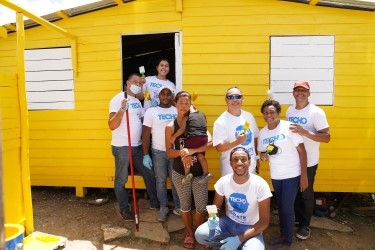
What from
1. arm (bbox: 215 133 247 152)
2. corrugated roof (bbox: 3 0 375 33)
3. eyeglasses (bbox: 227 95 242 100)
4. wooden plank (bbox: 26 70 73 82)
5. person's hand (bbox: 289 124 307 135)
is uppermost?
corrugated roof (bbox: 3 0 375 33)

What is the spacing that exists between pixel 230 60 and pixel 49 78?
308 cm

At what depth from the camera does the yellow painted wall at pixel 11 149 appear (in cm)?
409

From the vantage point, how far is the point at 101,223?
5.34m

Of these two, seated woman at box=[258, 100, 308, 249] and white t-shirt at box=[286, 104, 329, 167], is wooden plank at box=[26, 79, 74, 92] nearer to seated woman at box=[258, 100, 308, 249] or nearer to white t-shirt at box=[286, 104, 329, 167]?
seated woman at box=[258, 100, 308, 249]

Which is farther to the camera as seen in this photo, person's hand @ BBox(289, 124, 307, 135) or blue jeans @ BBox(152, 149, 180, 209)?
blue jeans @ BBox(152, 149, 180, 209)

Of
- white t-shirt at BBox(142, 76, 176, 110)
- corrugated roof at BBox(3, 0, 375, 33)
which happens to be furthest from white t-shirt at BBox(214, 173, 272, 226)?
corrugated roof at BBox(3, 0, 375, 33)

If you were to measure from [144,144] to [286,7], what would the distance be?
3022mm

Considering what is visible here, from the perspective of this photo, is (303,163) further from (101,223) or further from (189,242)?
(101,223)

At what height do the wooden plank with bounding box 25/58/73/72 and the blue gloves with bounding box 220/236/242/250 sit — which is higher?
the wooden plank with bounding box 25/58/73/72

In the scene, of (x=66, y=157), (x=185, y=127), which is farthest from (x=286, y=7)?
(x=66, y=157)

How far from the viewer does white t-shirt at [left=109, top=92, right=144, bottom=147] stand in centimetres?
508

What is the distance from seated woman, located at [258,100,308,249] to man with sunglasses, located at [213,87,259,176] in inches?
8.3

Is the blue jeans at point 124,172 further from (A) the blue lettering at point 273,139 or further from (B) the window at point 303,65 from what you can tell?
(B) the window at point 303,65

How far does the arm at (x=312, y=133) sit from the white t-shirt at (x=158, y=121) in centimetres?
163
